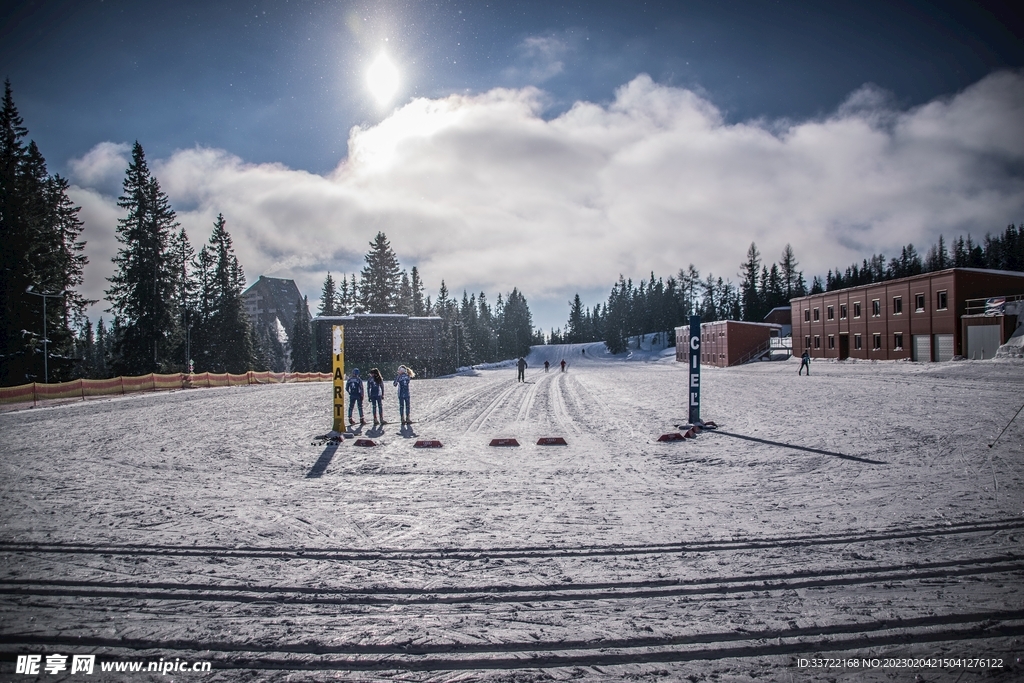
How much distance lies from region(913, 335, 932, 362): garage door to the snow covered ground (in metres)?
35.1

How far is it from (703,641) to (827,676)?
84cm

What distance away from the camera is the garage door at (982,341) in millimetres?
33375

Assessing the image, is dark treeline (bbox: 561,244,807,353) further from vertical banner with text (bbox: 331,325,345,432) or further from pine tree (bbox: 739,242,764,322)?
vertical banner with text (bbox: 331,325,345,432)

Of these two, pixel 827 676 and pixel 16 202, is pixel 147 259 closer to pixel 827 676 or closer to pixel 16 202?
pixel 16 202

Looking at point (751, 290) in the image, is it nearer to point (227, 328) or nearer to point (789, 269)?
point (789, 269)

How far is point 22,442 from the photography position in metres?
12.9

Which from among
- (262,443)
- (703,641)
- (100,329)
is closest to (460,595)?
(703,641)

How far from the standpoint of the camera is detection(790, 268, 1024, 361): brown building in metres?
35.9

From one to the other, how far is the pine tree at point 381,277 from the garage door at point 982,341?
6771 cm

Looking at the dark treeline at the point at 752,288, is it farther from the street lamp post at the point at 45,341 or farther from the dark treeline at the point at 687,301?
the street lamp post at the point at 45,341

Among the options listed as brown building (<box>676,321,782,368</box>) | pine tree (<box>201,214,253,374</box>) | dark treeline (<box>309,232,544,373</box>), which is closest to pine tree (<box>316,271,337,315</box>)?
dark treeline (<box>309,232,544,373</box>)

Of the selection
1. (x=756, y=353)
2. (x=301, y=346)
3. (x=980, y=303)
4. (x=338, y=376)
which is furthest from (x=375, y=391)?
(x=301, y=346)

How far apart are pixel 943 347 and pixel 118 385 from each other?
2437 inches

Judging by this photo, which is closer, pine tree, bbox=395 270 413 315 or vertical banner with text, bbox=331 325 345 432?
vertical banner with text, bbox=331 325 345 432
